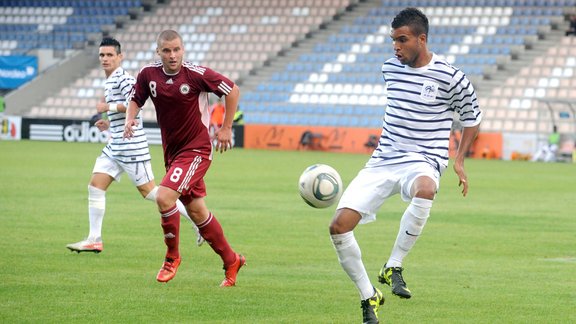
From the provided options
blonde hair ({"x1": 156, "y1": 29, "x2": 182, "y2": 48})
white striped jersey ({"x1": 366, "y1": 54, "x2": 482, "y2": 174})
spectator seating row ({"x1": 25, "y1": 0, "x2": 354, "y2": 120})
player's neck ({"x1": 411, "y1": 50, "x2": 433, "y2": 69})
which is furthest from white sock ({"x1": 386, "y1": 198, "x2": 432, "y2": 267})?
spectator seating row ({"x1": 25, "y1": 0, "x2": 354, "y2": 120})

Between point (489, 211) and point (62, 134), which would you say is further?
point (62, 134)

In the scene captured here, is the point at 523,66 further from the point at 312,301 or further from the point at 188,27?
the point at 312,301

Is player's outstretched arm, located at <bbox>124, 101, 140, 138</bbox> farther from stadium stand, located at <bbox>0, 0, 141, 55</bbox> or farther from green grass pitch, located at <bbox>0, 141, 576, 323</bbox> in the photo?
stadium stand, located at <bbox>0, 0, 141, 55</bbox>

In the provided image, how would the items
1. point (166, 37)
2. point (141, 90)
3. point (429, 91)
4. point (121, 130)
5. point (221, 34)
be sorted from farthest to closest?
point (221, 34)
point (121, 130)
point (141, 90)
point (166, 37)
point (429, 91)

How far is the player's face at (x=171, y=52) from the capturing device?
30.1 feet

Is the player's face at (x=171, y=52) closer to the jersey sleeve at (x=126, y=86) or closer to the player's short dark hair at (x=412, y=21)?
the player's short dark hair at (x=412, y=21)

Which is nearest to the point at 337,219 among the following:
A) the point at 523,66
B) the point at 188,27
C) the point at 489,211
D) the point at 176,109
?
the point at 176,109

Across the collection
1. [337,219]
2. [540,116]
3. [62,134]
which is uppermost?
[337,219]

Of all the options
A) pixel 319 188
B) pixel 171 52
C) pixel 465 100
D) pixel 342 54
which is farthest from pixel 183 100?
pixel 342 54

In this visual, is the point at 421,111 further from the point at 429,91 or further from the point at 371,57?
the point at 371,57

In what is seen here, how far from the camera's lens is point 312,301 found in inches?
338

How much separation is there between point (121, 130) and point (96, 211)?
861 millimetres

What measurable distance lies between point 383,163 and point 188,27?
4042cm

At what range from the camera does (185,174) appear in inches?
367
